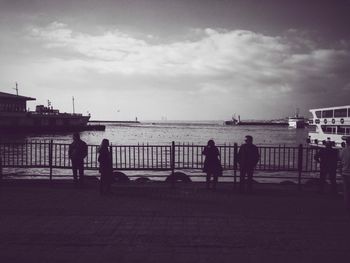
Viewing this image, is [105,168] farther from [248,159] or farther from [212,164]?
[248,159]

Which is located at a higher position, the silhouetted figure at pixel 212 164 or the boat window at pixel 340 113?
the boat window at pixel 340 113

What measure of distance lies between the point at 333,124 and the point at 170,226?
4358 centimetres

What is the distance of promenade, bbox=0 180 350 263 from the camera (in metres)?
5.11

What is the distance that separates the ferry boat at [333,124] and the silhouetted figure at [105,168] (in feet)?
116

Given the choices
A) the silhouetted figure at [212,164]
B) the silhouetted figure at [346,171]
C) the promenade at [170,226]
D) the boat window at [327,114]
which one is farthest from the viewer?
the boat window at [327,114]

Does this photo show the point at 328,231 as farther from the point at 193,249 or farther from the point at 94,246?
the point at 94,246

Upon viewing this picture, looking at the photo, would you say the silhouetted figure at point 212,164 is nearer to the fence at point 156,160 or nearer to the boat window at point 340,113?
the fence at point 156,160

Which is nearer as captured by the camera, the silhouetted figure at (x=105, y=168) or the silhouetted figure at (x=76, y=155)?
the silhouetted figure at (x=105, y=168)

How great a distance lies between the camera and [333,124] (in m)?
44.2

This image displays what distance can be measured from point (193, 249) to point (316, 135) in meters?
48.1

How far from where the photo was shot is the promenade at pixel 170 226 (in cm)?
511

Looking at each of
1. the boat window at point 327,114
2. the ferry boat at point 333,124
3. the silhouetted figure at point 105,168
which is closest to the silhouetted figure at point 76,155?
the silhouetted figure at point 105,168

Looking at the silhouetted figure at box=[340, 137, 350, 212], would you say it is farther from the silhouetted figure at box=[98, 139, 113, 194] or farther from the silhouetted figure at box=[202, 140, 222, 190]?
the silhouetted figure at box=[98, 139, 113, 194]

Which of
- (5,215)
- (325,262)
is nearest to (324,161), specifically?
(325,262)
